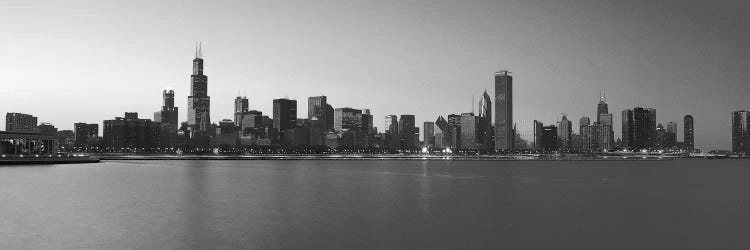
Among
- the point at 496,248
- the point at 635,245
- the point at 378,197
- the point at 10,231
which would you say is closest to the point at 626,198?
the point at 378,197

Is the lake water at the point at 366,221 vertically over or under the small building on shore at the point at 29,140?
under

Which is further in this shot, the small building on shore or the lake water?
Answer: the small building on shore

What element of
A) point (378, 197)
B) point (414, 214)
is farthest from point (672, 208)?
point (378, 197)

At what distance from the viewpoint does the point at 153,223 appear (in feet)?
103

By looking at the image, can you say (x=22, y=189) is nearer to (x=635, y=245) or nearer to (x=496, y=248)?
(x=496, y=248)

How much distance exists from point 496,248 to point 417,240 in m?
3.39

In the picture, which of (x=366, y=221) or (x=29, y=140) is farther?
(x=29, y=140)

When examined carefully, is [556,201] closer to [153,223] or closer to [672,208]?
[672,208]

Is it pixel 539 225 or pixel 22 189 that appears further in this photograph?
pixel 22 189

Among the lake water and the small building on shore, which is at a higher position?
the small building on shore

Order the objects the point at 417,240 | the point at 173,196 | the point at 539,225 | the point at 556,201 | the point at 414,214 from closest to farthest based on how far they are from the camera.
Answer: the point at 417,240 < the point at 539,225 < the point at 414,214 < the point at 556,201 < the point at 173,196

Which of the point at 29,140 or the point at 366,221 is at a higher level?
the point at 29,140

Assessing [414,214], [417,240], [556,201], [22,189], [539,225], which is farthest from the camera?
[22,189]

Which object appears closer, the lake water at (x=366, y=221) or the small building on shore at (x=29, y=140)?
the lake water at (x=366, y=221)
